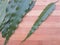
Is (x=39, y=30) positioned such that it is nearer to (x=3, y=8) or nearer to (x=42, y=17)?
(x=42, y=17)

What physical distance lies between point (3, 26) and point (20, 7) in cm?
10

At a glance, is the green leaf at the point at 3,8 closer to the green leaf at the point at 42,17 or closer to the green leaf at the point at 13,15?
the green leaf at the point at 13,15

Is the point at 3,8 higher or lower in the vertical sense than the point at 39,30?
higher

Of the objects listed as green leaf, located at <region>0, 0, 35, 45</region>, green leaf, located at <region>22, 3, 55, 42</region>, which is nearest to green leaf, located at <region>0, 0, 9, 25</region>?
green leaf, located at <region>0, 0, 35, 45</region>

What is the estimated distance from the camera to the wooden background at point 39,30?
0.66 m

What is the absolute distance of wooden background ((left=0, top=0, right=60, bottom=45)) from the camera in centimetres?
66

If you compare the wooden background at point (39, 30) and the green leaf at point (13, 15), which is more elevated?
the green leaf at point (13, 15)

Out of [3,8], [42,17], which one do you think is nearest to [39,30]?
[42,17]

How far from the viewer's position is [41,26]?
68 cm

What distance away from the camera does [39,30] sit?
0.68m

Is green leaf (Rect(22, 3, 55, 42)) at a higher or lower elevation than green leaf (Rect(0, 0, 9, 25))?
lower

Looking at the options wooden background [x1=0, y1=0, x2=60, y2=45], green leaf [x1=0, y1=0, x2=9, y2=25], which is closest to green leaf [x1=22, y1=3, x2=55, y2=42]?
wooden background [x1=0, y1=0, x2=60, y2=45]

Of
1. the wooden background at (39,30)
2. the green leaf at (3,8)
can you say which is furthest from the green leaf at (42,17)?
the green leaf at (3,8)

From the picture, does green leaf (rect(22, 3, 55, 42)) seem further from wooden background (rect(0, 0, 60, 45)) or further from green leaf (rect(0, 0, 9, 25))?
green leaf (rect(0, 0, 9, 25))
